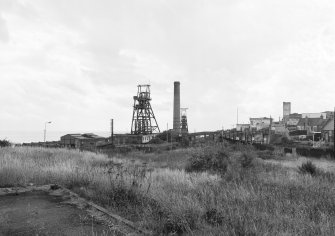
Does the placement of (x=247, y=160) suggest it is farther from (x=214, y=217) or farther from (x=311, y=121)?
(x=311, y=121)

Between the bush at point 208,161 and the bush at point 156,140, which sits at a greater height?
the bush at point 208,161

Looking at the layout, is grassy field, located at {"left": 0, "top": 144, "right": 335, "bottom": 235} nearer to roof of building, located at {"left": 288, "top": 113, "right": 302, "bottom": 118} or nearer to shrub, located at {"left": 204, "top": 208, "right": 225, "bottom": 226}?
shrub, located at {"left": 204, "top": 208, "right": 225, "bottom": 226}

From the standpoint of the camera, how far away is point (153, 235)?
3918mm

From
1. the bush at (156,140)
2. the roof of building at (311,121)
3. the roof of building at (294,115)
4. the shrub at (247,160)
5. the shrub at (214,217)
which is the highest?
the roof of building at (294,115)

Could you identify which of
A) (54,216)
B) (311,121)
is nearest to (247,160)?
(54,216)

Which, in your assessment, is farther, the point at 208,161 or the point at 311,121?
the point at 311,121

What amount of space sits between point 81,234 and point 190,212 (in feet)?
5.57

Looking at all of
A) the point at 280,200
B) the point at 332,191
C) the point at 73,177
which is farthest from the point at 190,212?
the point at 73,177

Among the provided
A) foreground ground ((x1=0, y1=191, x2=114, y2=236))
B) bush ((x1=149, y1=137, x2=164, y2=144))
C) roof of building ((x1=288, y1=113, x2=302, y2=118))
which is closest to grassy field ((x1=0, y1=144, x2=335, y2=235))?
foreground ground ((x1=0, y1=191, x2=114, y2=236))

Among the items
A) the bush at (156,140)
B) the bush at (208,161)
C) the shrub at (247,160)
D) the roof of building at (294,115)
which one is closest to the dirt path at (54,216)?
the bush at (208,161)

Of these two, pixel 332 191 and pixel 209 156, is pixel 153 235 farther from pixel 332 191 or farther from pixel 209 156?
pixel 209 156

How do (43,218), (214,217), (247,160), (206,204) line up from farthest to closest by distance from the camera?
(247,160), (206,204), (43,218), (214,217)

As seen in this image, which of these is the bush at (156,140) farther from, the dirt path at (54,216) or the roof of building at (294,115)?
the dirt path at (54,216)

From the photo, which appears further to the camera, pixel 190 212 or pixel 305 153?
pixel 305 153
